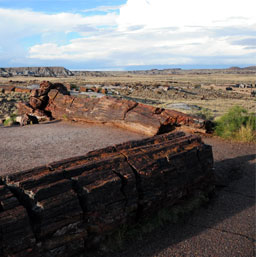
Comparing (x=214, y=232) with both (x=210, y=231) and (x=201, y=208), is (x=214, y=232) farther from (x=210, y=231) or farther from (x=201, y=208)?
(x=201, y=208)

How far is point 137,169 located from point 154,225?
36.4 inches

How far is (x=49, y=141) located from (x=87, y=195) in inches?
247

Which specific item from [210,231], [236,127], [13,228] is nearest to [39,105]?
[236,127]

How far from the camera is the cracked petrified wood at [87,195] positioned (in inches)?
130

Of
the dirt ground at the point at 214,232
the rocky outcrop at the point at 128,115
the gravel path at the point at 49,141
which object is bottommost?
the dirt ground at the point at 214,232

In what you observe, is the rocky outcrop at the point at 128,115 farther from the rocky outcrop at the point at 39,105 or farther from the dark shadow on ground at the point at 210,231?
the dark shadow on ground at the point at 210,231

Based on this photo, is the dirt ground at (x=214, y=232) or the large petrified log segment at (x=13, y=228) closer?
the large petrified log segment at (x=13, y=228)

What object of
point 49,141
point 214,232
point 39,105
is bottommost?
point 214,232

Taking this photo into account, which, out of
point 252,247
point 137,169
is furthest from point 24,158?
point 252,247

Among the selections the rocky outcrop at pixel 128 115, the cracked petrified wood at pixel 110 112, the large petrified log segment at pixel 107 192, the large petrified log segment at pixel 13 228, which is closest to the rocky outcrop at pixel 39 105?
the cracked petrified wood at pixel 110 112

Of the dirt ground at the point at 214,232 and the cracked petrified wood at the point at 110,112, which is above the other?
the cracked petrified wood at the point at 110,112

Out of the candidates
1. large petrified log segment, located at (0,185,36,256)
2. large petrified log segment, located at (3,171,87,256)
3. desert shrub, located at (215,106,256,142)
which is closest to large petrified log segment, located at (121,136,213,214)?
large petrified log segment, located at (3,171,87,256)

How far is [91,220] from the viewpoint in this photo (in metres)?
3.80

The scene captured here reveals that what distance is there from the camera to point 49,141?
31.7 feet
